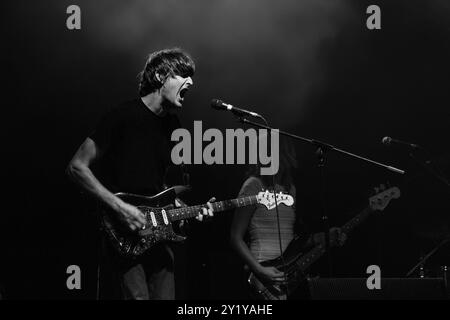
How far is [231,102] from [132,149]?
1.86 m

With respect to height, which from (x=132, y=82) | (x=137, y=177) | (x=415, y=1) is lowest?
(x=137, y=177)

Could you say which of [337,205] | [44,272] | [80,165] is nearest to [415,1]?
[337,205]

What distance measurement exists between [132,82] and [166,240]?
184cm

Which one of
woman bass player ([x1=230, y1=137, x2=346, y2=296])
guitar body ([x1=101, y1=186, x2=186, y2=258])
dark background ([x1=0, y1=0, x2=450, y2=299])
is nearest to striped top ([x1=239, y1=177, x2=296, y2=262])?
woman bass player ([x1=230, y1=137, x2=346, y2=296])

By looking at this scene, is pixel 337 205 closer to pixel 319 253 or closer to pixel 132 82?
pixel 319 253

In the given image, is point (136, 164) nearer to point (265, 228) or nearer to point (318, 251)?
point (265, 228)

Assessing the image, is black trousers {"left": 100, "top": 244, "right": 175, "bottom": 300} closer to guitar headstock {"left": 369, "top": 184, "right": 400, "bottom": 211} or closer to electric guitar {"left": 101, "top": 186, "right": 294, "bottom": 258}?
electric guitar {"left": 101, "top": 186, "right": 294, "bottom": 258}

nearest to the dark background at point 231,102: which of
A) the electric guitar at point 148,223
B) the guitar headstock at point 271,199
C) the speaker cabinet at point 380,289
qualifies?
the guitar headstock at point 271,199

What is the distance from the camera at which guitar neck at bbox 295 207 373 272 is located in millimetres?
4207

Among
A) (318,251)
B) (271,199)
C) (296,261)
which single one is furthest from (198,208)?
(318,251)

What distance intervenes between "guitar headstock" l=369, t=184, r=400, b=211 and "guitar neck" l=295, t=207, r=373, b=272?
0.06 meters

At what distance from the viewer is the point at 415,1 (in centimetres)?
481
